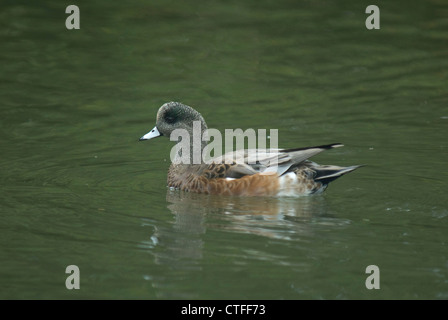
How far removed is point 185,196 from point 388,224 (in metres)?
2.36

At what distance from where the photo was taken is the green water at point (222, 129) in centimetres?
670

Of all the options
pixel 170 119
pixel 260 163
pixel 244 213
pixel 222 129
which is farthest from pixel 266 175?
pixel 222 129

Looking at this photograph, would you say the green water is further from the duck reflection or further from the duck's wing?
the duck's wing

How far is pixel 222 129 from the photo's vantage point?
451 inches

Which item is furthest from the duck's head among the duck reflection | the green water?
the duck reflection

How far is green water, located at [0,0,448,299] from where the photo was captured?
22.0 feet

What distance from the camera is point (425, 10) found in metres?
16.5

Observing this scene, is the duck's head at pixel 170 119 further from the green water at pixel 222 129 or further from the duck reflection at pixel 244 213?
the duck reflection at pixel 244 213

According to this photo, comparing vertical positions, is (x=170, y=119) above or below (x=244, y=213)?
above

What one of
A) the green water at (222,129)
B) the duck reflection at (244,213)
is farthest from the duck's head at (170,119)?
the duck reflection at (244,213)

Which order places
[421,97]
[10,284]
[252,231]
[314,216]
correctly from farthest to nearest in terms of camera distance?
[421,97] < [314,216] < [252,231] < [10,284]

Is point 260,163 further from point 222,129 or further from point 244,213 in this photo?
point 222,129

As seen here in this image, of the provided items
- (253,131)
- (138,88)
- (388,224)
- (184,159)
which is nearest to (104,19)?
(138,88)

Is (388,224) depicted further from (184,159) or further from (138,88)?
(138,88)
